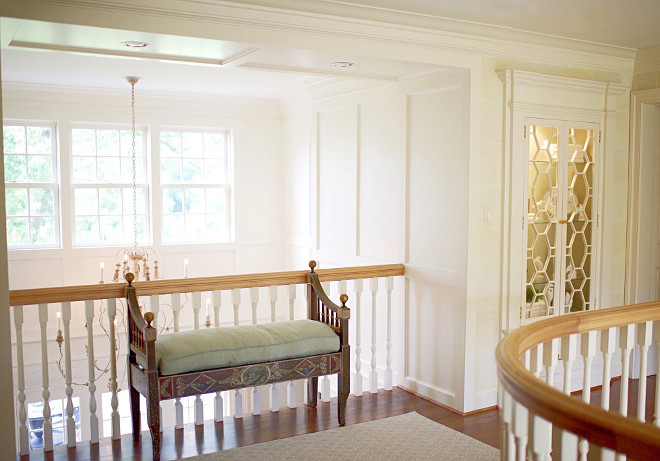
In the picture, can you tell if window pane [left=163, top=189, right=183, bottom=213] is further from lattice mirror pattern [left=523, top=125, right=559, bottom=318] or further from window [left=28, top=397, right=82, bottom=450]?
lattice mirror pattern [left=523, top=125, right=559, bottom=318]

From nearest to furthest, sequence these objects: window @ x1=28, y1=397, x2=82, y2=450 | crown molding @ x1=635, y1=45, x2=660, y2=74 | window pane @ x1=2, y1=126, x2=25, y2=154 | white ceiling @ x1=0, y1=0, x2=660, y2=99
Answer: white ceiling @ x1=0, y1=0, x2=660, y2=99 → crown molding @ x1=635, y1=45, x2=660, y2=74 → window @ x1=28, y1=397, x2=82, y2=450 → window pane @ x1=2, y1=126, x2=25, y2=154

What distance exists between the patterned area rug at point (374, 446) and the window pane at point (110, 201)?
159 inches

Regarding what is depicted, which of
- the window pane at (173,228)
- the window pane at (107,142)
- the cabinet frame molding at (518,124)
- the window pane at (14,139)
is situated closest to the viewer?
the cabinet frame molding at (518,124)

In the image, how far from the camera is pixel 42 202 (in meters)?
6.79

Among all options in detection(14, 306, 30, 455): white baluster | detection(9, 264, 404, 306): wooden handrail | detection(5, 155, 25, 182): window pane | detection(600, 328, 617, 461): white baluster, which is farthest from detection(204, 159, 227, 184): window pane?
detection(600, 328, 617, 461): white baluster

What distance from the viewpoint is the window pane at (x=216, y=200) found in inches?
302

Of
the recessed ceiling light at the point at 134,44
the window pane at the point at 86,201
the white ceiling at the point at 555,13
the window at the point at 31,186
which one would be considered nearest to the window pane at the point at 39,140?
the window at the point at 31,186

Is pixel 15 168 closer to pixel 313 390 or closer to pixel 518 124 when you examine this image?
pixel 313 390

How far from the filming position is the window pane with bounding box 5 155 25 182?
21.9ft

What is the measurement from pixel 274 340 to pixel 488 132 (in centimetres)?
209

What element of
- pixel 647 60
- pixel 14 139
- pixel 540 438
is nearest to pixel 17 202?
pixel 14 139

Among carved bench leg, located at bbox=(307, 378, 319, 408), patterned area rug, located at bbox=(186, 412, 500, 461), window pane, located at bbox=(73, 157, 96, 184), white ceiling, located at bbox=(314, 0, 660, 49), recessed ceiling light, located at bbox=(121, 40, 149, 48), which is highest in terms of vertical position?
white ceiling, located at bbox=(314, 0, 660, 49)

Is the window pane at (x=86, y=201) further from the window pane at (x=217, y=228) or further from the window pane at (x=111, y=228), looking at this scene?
the window pane at (x=217, y=228)

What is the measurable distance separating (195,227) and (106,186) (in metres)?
1.09
